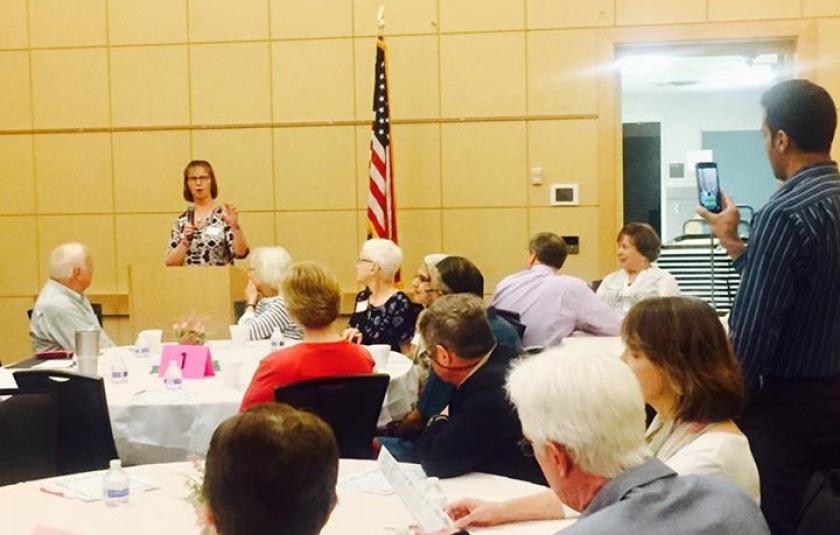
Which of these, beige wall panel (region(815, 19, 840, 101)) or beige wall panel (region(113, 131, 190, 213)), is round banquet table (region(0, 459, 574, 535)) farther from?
beige wall panel (region(815, 19, 840, 101))

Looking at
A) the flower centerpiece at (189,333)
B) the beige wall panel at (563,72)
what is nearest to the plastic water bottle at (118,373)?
the flower centerpiece at (189,333)

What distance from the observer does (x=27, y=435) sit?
10.5ft

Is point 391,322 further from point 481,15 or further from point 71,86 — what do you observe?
point 71,86

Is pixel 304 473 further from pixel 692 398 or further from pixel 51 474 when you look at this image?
pixel 51 474

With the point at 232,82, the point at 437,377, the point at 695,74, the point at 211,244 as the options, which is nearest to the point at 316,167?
the point at 232,82

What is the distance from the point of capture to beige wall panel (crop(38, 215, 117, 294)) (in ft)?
25.7

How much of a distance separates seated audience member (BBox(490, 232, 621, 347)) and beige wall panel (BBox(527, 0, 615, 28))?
2.56 m

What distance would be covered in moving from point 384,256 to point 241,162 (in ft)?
8.76

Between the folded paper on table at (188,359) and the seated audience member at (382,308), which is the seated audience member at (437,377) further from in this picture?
the folded paper on table at (188,359)

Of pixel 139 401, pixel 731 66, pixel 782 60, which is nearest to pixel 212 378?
pixel 139 401

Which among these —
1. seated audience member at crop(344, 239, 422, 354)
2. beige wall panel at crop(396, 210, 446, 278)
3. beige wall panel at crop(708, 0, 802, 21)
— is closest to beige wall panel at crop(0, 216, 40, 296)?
beige wall panel at crop(396, 210, 446, 278)

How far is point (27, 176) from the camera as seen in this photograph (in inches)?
311

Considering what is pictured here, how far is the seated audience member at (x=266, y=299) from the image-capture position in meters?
5.39

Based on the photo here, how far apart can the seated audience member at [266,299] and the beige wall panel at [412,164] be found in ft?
6.72
